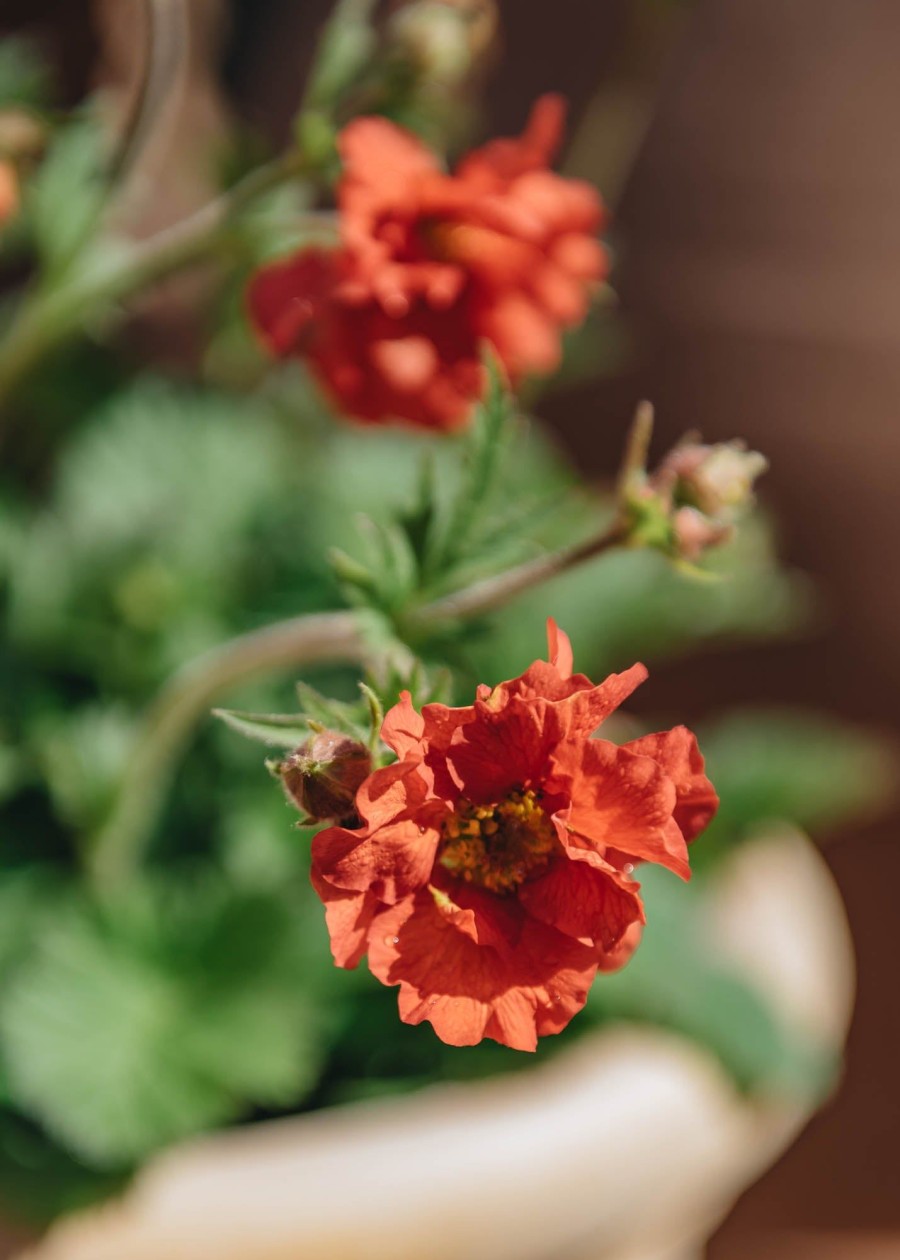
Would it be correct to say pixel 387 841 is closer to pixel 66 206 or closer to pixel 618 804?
pixel 618 804

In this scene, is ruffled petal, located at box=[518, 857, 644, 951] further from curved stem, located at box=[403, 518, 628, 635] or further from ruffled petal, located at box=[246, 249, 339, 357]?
ruffled petal, located at box=[246, 249, 339, 357]

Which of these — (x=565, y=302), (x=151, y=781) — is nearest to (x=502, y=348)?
(x=565, y=302)

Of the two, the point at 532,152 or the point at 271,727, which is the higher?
the point at 532,152

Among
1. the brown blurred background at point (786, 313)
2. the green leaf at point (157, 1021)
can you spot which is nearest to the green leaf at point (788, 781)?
the green leaf at point (157, 1021)

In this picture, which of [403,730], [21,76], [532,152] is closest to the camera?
[403,730]

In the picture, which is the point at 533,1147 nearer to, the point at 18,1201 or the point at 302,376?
the point at 18,1201

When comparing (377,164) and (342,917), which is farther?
(377,164)

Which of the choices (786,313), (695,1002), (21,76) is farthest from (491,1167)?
(786,313)
